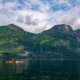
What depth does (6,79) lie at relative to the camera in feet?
504

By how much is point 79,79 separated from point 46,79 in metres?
19.2

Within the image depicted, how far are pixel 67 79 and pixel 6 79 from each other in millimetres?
35553

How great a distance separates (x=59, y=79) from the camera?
153125 mm

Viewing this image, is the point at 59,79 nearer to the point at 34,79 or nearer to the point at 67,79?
the point at 67,79

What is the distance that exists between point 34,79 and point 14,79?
11918 millimetres

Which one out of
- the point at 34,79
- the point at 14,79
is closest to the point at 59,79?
the point at 34,79

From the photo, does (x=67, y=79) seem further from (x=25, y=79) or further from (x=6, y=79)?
(x=6, y=79)

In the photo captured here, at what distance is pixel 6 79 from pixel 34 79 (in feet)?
53.9

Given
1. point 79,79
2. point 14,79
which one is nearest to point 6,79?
point 14,79

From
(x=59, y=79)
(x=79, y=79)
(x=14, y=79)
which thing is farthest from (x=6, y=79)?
(x=79, y=79)

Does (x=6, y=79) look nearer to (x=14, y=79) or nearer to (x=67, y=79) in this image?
(x=14, y=79)

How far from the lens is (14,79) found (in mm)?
154500

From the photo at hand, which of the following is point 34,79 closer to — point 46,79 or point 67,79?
point 46,79

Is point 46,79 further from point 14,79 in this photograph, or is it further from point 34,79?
point 14,79
